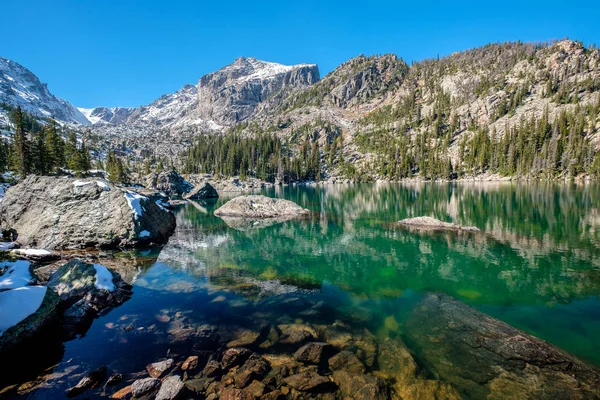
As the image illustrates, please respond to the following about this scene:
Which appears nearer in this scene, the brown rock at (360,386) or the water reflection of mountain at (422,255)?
the brown rock at (360,386)

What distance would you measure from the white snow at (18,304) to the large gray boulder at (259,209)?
29.3 metres

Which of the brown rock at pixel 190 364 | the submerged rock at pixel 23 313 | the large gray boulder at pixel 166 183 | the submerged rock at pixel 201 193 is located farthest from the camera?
the large gray boulder at pixel 166 183

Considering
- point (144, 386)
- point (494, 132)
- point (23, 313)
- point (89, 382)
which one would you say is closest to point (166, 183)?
point (23, 313)

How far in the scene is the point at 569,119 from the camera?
108 metres

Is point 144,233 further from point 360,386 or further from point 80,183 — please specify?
point 360,386

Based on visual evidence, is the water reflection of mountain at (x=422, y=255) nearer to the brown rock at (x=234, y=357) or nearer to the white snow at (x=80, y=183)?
the brown rock at (x=234, y=357)

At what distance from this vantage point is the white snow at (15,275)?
31.6ft

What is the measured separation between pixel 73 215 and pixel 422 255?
26.2 m

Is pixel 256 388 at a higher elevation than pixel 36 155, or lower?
lower

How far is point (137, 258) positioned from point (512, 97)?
19674 cm

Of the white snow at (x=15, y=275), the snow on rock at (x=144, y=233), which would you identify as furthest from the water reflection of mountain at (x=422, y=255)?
the white snow at (x=15, y=275)

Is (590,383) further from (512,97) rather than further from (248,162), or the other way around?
(512,97)

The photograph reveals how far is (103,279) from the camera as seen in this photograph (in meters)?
12.4

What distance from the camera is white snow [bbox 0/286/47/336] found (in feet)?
25.5
